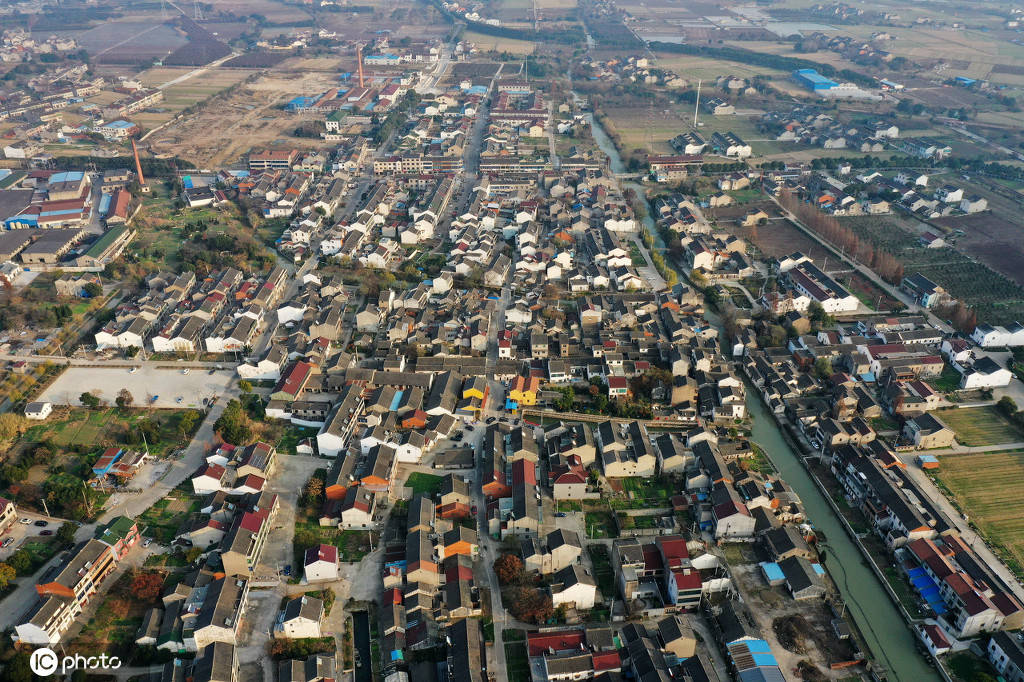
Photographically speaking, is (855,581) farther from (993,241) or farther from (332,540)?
(993,241)

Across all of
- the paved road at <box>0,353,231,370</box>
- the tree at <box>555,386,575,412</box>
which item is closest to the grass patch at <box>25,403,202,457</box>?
the paved road at <box>0,353,231,370</box>

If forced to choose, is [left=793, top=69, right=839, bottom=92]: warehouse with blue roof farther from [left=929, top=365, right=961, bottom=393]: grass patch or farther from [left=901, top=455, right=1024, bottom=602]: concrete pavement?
[left=901, top=455, right=1024, bottom=602]: concrete pavement

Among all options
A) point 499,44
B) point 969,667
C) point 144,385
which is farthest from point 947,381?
point 499,44

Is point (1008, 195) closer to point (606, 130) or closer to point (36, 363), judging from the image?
point (606, 130)

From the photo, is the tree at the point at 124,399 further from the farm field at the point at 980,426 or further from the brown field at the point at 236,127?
the brown field at the point at 236,127

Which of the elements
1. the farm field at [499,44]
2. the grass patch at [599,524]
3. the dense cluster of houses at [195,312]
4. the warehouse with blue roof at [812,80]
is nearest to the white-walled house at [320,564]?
the grass patch at [599,524]

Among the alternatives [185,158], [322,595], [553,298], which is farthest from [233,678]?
[185,158]
